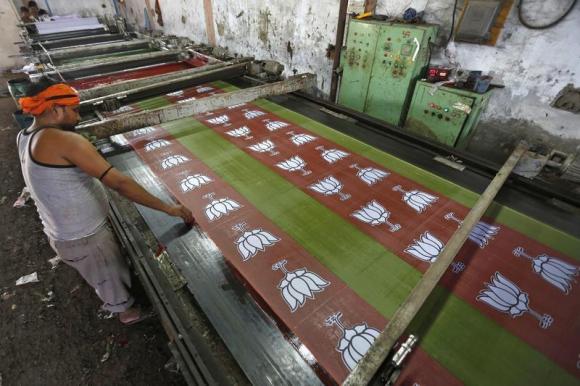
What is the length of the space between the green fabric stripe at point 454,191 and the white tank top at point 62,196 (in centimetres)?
222

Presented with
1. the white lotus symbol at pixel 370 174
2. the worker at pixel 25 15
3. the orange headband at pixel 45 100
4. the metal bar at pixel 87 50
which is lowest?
the white lotus symbol at pixel 370 174

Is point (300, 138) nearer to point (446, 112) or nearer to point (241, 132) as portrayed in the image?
point (241, 132)

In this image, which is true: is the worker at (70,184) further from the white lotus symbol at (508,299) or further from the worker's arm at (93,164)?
the white lotus symbol at (508,299)

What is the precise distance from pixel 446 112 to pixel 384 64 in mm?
961

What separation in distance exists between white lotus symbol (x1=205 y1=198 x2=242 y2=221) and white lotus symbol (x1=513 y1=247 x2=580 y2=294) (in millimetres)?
1936

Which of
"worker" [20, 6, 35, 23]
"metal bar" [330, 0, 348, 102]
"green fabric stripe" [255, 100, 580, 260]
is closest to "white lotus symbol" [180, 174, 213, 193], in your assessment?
"green fabric stripe" [255, 100, 580, 260]

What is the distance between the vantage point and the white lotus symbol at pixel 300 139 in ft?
9.83

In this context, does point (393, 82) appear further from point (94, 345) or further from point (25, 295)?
point (25, 295)

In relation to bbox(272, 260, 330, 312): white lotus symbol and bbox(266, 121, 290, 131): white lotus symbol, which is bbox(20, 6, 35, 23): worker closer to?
bbox(266, 121, 290, 131): white lotus symbol

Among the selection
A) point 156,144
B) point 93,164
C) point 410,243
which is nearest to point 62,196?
point 93,164

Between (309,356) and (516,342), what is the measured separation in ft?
3.35

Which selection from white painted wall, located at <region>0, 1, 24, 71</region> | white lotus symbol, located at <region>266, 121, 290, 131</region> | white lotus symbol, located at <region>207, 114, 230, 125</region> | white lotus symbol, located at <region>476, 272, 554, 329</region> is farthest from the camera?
white painted wall, located at <region>0, 1, 24, 71</region>

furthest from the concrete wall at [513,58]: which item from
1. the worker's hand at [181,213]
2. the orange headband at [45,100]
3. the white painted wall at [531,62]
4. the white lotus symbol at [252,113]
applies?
the orange headband at [45,100]

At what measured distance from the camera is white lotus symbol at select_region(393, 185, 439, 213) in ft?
7.16
